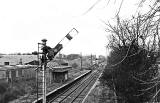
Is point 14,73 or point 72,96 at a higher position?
point 14,73

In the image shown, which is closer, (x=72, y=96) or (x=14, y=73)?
(x=72, y=96)

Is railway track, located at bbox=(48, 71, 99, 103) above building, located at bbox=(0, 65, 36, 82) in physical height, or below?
A: below

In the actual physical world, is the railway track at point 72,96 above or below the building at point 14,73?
below

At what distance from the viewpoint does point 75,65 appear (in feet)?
290

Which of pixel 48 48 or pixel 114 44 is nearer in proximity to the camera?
pixel 48 48

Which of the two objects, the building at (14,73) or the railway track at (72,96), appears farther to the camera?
the building at (14,73)

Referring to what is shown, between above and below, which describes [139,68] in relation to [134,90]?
above

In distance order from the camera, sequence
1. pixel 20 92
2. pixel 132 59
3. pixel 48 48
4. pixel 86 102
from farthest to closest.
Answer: pixel 20 92
pixel 86 102
pixel 132 59
pixel 48 48

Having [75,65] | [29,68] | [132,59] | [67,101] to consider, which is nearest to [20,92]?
[67,101]

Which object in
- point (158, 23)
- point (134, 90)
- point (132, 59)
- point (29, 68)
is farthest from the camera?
point (29, 68)

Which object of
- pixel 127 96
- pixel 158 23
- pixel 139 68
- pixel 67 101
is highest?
pixel 158 23

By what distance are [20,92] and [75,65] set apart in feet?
219

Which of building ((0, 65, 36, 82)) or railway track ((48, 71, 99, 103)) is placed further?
building ((0, 65, 36, 82))

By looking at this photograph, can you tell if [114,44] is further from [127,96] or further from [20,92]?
[20,92]
